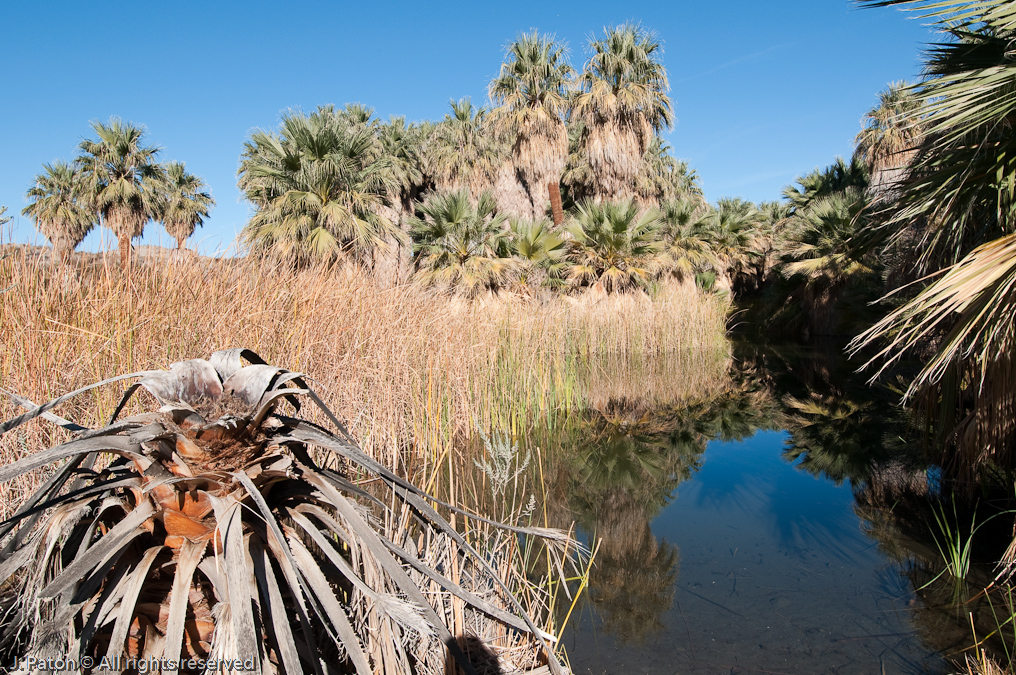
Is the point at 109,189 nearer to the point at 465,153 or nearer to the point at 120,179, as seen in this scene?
the point at 120,179

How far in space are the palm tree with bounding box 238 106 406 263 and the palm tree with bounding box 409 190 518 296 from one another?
182cm

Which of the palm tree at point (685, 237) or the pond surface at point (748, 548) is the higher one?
the palm tree at point (685, 237)

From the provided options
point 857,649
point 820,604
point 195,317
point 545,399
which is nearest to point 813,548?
point 820,604

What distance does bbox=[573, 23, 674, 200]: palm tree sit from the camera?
2031 cm

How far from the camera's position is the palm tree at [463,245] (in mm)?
14062

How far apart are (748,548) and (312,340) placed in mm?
3679

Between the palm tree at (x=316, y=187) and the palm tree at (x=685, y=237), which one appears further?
the palm tree at (x=685, y=237)

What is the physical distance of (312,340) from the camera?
4.65 meters

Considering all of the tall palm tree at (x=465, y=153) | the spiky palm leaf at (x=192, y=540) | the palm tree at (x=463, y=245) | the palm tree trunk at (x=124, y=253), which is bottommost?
the spiky palm leaf at (x=192, y=540)

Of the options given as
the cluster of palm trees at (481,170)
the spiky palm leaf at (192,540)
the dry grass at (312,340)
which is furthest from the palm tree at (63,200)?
the spiky palm leaf at (192,540)

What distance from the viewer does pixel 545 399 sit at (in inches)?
301

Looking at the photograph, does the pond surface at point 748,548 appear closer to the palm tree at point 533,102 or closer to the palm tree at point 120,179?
the palm tree at point 533,102

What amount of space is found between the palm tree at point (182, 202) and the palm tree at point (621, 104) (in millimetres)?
16250

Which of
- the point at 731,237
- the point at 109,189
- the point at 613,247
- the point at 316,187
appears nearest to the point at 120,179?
the point at 109,189
